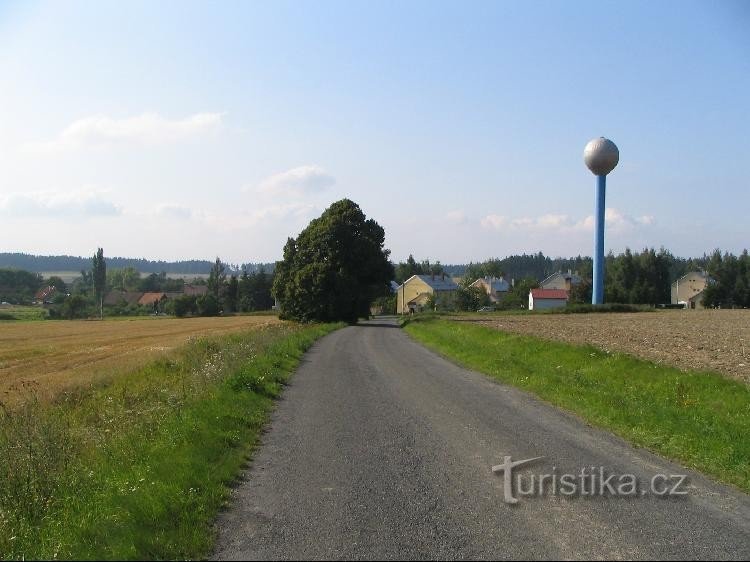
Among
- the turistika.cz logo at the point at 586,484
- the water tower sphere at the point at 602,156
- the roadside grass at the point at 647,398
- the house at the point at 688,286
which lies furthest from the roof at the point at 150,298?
the turistika.cz logo at the point at 586,484

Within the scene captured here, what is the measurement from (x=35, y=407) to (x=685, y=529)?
1025 centimetres

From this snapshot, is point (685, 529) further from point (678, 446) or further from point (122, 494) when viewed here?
point (122, 494)

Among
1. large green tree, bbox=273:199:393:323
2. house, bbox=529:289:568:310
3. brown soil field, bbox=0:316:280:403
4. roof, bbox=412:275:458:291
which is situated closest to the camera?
brown soil field, bbox=0:316:280:403

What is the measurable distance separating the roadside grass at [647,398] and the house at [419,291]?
94.5 meters

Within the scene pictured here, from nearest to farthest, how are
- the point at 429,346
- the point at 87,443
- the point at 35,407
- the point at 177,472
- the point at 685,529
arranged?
the point at 685,529 → the point at 177,472 → the point at 87,443 → the point at 35,407 → the point at 429,346

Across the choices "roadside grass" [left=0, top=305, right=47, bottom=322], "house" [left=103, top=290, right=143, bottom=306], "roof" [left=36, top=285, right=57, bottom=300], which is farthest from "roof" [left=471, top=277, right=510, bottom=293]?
"roof" [left=36, top=285, right=57, bottom=300]

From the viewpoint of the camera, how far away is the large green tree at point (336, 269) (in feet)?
182

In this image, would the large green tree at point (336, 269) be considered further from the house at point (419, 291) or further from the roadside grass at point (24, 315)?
the house at point (419, 291)

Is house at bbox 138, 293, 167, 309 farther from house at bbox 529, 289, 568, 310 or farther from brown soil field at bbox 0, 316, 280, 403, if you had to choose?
brown soil field at bbox 0, 316, 280, 403

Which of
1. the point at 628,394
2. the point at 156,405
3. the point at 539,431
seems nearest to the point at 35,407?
the point at 156,405

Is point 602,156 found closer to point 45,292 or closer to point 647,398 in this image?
point 647,398

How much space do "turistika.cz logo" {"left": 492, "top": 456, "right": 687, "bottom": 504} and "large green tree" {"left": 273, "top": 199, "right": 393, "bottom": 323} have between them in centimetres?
4760

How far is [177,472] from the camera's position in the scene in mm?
7527

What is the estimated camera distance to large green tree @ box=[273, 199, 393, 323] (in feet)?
182
